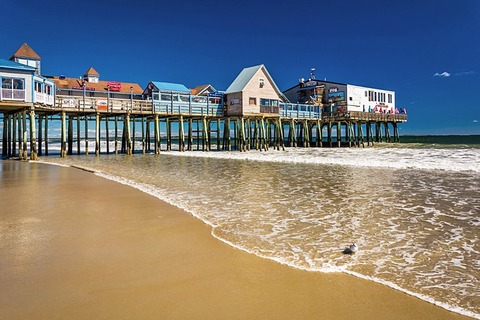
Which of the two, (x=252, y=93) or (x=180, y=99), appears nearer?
(x=180, y=99)

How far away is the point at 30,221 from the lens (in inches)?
282

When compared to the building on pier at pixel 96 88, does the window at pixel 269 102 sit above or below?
below

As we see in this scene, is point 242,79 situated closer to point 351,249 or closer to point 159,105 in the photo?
point 159,105

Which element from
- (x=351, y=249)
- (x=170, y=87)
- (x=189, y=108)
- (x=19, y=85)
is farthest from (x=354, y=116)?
(x=351, y=249)

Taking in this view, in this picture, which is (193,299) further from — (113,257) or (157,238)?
(157,238)

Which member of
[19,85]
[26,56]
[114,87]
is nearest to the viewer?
[19,85]

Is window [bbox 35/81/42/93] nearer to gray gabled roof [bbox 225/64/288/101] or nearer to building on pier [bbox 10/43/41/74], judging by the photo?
building on pier [bbox 10/43/41/74]

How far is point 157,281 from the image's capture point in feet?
14.1

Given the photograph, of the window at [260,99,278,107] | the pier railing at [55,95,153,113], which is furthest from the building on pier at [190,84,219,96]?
the pier railing at [55,95,153,113]

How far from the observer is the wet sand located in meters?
3.57

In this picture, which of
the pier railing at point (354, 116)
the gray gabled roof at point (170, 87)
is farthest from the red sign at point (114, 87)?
the pier railing at point (354, 116)

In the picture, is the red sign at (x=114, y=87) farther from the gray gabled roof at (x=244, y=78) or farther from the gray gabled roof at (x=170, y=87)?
the gray gabled roof at (x=244, y=78)

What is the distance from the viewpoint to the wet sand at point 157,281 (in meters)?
3.57

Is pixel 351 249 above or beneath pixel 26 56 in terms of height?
beneath
